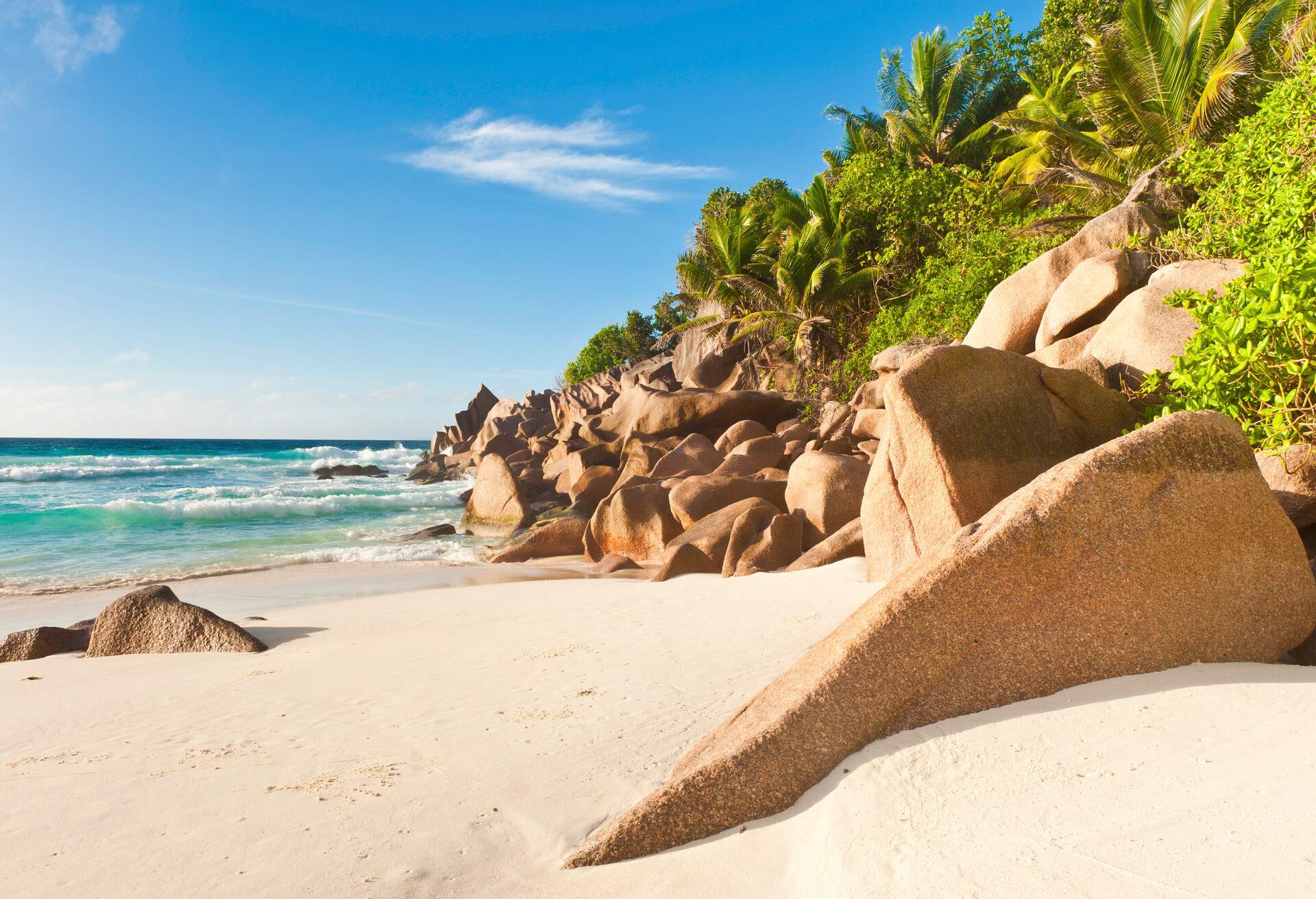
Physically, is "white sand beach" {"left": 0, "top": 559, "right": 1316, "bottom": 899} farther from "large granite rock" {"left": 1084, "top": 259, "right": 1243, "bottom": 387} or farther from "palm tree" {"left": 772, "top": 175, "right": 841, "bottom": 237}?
"palm tree" {"left": 772, "top": 175, "right": 841, "bottom": 237}

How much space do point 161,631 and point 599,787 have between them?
6341 millimetres

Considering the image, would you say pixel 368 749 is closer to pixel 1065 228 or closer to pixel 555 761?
pixel 555 761

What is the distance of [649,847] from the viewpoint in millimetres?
3000

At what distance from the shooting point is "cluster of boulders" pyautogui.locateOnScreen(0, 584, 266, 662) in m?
7.75

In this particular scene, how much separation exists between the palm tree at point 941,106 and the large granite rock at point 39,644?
27.4 metres

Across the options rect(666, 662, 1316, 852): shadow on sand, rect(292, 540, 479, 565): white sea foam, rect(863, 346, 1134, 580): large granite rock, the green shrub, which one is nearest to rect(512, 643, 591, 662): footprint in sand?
rect(863, 346, 1134, 580): large granite rock

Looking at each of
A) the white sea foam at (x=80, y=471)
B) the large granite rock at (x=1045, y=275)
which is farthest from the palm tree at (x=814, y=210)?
the white sea foam at (x=80, y=471)

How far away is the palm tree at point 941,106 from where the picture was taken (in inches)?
1054

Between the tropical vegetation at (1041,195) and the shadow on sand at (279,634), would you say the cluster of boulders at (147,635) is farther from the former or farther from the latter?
the tropical vegetation at (1041,195)

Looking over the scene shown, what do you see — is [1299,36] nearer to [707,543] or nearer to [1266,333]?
[1266,333]

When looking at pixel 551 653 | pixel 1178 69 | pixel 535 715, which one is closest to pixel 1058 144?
pixel 1178 69

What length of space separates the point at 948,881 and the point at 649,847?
3.75 feet

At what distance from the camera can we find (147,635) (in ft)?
26.0

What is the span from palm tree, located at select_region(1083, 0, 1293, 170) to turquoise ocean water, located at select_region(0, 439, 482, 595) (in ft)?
61.8
